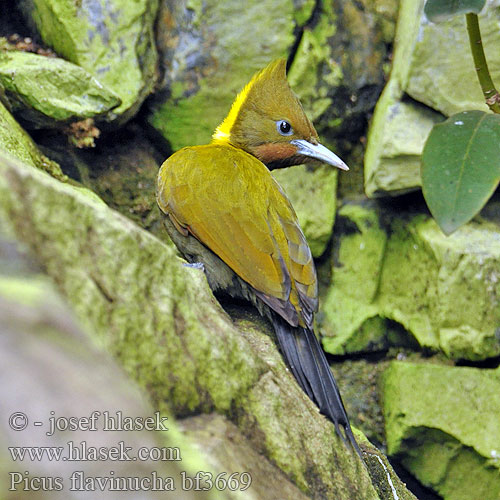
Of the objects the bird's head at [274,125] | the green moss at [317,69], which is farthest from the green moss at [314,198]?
the bird's head at [274,125]

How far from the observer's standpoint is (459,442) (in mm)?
3316

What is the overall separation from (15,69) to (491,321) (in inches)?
105

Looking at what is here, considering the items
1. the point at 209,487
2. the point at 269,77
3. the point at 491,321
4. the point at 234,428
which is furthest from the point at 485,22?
the point at 209,487

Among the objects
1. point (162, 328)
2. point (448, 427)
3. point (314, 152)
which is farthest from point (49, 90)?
point (448, 427)

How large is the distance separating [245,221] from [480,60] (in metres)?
0.94

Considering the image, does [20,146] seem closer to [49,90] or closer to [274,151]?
[49,90]

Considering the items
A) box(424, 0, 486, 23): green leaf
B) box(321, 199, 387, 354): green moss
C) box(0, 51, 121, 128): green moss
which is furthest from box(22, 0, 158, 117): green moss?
box(424, 0, 486, 23): green leaf

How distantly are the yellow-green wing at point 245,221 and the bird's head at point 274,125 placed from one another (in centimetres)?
32

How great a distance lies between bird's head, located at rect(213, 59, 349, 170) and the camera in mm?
2779

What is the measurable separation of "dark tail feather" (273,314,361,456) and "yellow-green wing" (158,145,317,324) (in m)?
0.06

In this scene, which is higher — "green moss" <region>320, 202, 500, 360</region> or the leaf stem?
the leaf stem

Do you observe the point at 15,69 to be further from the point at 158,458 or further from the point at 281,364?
the point at 158,458

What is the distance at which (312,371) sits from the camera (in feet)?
6.32

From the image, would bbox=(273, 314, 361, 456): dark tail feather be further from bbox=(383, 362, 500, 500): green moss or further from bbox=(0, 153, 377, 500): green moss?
bbox=(383, 362, 500, 500): green moss
